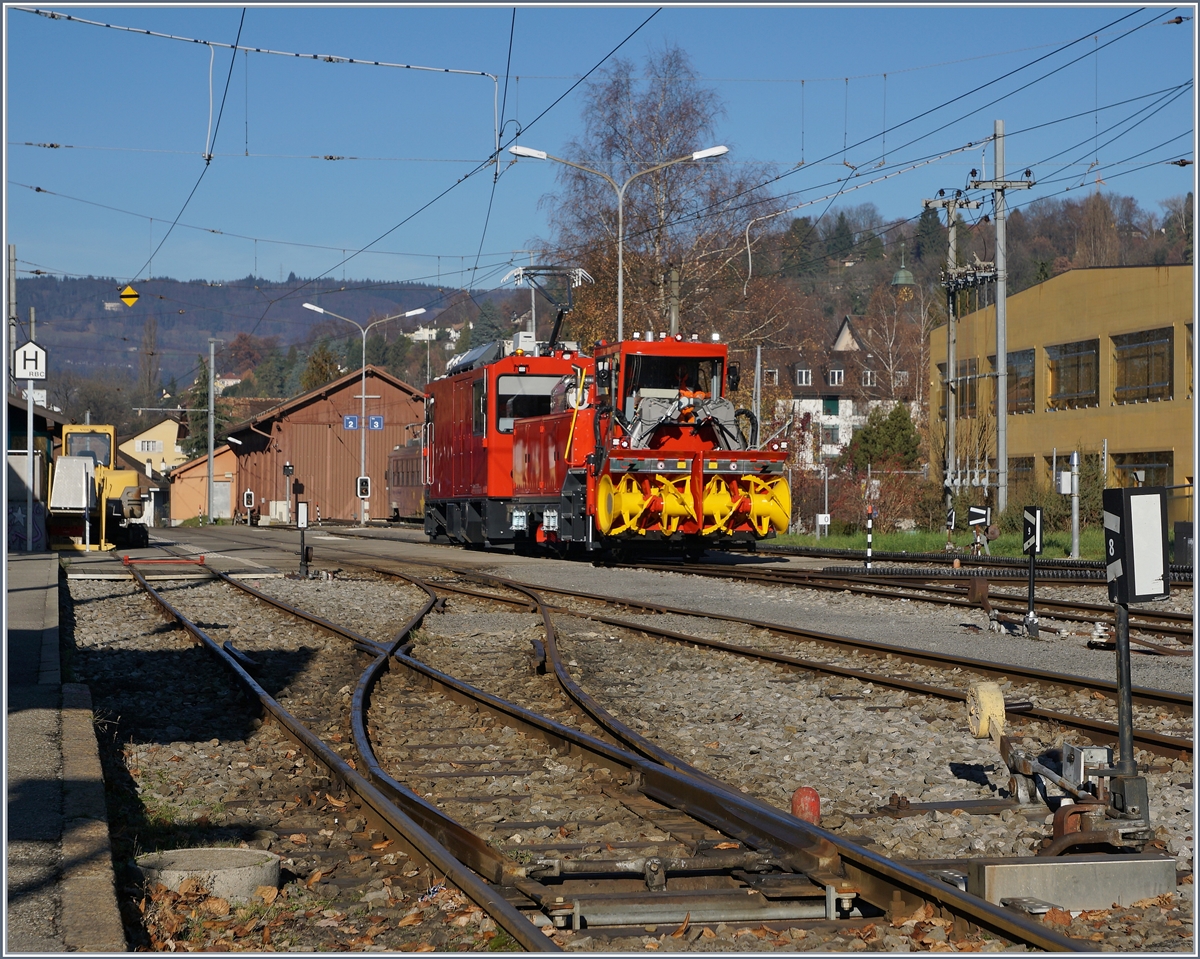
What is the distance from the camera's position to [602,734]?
28.7 feet

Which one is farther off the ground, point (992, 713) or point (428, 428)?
point (428, 428)

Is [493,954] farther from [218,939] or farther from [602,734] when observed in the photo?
[602,734]

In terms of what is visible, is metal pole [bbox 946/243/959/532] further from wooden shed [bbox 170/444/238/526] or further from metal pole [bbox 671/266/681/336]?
wooden shed [bbox 170/444/238/526]

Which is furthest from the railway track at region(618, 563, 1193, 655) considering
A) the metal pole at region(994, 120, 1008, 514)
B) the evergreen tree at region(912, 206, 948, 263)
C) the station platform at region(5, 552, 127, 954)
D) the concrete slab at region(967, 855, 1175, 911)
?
the evergreen tree at region(912, 206, 948, 263)

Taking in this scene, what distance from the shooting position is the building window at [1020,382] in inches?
1859

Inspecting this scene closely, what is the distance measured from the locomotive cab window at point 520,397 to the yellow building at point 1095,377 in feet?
49.2

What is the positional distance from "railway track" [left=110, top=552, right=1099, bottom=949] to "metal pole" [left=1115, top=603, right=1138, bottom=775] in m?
1.67

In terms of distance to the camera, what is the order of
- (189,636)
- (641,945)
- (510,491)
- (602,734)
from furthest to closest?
(510,491) < (189,636) < (602,734) < (641,945)

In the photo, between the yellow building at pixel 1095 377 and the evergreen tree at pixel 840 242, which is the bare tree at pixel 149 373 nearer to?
the evergreen tree at pixel 840 242

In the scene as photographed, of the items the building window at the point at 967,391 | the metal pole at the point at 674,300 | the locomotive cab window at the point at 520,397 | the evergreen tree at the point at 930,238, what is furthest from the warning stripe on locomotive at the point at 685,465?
the evergreen tree at the point at 930,238

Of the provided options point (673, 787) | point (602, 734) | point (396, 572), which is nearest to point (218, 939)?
point (673, 787)

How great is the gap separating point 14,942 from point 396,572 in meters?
19.0

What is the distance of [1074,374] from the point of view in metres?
44.3

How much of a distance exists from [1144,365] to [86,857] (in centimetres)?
3967
